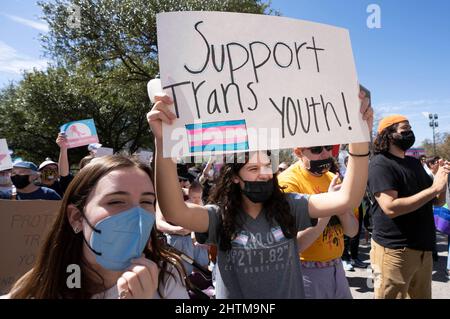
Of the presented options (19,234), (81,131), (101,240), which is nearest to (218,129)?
(101,240)

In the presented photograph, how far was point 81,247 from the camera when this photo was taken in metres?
1.43

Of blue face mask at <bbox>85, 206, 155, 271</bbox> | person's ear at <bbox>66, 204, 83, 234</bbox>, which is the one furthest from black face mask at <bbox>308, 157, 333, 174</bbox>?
person's ear at <bbox>66, 204, 83, 234</bbox>

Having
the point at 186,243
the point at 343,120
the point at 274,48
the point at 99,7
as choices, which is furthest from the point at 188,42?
the point at 99,7

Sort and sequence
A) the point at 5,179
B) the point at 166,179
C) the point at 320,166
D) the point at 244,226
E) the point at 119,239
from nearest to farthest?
1. the point at 119,239
2. the point at 166,179
3. the point at 244,226
4. the point at 320,166
5. the point at 5,179

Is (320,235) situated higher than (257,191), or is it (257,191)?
(257,191)

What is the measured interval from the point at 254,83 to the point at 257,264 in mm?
924

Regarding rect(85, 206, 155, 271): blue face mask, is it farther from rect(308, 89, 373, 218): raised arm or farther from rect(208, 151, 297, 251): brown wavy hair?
rect(308, 89, 373, 218): raised arm

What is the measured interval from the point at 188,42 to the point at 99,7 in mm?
13596

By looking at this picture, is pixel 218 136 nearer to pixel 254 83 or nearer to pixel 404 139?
pixel 254 83

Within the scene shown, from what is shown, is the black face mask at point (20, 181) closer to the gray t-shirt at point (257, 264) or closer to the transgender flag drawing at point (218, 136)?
the gray t-shirt at point (257, 264)

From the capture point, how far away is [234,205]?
188 centimetres

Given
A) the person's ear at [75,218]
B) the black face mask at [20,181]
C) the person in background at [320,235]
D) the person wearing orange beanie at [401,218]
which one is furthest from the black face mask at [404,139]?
the black face mask at [20,181]

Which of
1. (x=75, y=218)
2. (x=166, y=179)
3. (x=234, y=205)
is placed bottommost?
(x=234, y=205)
